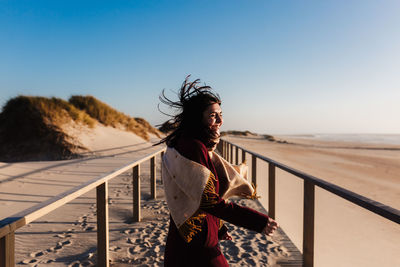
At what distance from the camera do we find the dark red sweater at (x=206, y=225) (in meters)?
1.25

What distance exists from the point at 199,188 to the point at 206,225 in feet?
0.97

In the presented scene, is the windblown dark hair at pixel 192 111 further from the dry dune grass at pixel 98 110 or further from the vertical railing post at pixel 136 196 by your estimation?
the dry dune grass at pixel 98 110

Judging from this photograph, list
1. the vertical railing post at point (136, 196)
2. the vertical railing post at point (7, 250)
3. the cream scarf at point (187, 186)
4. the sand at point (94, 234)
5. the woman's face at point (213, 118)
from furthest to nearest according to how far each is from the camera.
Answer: the vertical railing post at point (136, 196), the sand at point (94, 234), the woman's face at point (213, 118), the cream scarf at point (187, 186), the vertical railing post at point (7, 250)

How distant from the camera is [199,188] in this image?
1.23 metres

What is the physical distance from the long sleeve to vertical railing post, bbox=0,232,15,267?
846mm

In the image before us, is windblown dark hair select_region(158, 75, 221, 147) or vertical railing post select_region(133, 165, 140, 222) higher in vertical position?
windblown dark hair select_region(158, 75, 221, 147)

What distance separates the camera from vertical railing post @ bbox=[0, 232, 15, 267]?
1.11m

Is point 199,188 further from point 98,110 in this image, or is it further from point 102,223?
point 98,110

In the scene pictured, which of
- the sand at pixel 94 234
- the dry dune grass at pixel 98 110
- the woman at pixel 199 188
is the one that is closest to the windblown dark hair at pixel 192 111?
the woman at pixel 199 188

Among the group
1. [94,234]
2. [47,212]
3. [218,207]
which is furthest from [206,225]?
[94,234]

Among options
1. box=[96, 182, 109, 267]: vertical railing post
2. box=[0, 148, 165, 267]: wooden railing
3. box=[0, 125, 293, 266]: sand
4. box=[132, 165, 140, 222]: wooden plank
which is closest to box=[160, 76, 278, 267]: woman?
box=[0, 148, 165, 267]: wooden railing

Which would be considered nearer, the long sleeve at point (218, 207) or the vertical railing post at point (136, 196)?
the long sleeve at point (218, 207)

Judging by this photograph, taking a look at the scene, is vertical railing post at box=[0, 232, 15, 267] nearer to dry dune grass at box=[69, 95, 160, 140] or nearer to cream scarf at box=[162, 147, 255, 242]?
cream scarf at box=[162, 147, 255, 242]

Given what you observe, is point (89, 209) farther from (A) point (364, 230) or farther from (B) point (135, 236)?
(A) point (364, 230)
